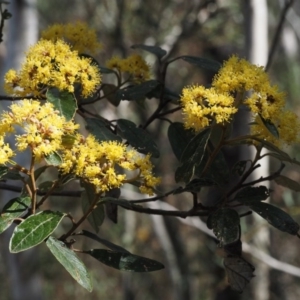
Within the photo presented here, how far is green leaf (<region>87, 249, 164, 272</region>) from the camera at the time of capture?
937 mm

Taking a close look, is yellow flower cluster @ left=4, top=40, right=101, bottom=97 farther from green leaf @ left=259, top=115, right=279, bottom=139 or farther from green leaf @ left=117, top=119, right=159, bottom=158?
green leaf @ left=259, top=115, right=279, bottom=139

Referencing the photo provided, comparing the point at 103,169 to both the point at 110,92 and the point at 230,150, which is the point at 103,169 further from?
the point at 230,150

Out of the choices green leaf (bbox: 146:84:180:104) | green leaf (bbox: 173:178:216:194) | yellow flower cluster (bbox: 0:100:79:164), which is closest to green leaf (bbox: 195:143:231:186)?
green leaf (bbox: 173:178:216:194)

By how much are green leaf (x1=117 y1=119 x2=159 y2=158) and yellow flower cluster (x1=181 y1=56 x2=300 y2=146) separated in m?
0.14

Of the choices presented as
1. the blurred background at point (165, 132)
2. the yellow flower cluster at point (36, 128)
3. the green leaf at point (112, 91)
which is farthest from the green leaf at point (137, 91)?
the blurred background at point (165, 132)

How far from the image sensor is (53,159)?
0.84m

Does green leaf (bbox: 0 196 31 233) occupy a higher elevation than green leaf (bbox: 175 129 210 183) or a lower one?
lower

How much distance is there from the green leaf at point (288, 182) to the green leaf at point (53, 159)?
0.39m

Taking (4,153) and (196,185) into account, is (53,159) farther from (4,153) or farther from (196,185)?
(196,185)

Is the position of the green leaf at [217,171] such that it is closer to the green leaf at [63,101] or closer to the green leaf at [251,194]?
the green leaf at [251,194]

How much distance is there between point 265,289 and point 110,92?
5.06ft

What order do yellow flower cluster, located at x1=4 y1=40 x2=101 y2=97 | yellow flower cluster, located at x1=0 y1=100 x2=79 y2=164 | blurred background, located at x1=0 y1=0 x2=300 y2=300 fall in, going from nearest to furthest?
1. yellow flower cluster, located at x1=0 y1=100 x2=79 y2=164
2. yellow flower cluster, located at x1=4 y1=40 x2=101 y2=97
3. blurred background, located at x1=0 y1=0 x2=300 y2=300

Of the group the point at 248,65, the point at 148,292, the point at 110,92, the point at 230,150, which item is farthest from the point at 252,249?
the point at 148,292

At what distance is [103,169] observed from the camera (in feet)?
2.81
